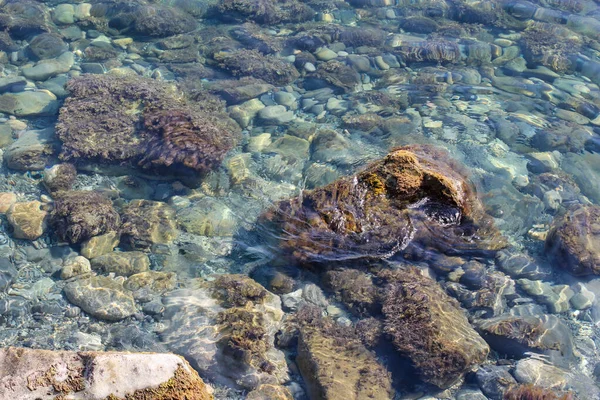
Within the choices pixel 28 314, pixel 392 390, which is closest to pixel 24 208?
pixel 28 314

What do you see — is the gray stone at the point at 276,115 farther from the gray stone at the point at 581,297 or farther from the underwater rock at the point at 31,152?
the gray stone at the point at 581,297

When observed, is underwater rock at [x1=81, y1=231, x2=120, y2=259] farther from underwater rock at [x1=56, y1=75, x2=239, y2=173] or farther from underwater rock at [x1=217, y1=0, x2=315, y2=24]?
underwater rock at [x1=217, y1=0, x2=315, y2=24]

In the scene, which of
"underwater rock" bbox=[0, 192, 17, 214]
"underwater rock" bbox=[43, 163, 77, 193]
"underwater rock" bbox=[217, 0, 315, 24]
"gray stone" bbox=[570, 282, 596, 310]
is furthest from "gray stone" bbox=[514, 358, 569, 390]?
"underwater rock" bbox=[217, 0, 315, 24]

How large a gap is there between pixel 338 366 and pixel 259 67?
6.78 m

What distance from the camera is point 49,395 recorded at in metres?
3.51

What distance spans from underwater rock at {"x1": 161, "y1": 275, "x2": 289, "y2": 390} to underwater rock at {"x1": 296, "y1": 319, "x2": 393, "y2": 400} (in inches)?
11.6

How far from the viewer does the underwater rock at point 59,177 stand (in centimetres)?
726

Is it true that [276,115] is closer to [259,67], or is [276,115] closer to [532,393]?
[259,67]

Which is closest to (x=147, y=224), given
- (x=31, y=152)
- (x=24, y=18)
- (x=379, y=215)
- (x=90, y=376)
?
(x=31, y=152)

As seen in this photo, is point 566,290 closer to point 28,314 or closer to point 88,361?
point 88,361

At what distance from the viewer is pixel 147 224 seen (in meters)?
6.80

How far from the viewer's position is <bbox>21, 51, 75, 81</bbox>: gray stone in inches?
377

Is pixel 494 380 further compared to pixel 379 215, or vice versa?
pixel 379 215

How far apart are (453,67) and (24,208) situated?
28.4 ft
